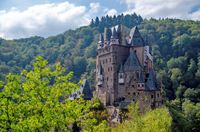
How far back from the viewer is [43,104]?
2319 cm

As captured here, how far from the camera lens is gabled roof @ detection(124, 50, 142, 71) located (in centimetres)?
9069

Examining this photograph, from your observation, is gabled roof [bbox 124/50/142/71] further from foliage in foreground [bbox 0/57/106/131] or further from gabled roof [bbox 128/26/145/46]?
foliage in foreground [bbox 0/57/106/131]

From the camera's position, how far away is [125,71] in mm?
92125

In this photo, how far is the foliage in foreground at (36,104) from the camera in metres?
21.9

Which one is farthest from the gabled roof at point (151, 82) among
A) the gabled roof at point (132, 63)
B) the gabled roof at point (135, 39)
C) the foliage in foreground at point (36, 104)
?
the foliage in foreground at point (36, 104)

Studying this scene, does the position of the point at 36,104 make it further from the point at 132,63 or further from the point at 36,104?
the point at 132,63

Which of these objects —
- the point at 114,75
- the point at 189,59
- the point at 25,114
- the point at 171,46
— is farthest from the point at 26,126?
the point at 171,46

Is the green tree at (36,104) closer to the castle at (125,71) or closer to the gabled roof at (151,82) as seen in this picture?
the castle at (125,71)

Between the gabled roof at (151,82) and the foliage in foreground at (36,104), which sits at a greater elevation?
the gabled roof at (151,82)

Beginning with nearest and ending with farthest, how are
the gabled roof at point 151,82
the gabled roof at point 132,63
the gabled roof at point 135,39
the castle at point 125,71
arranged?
the gabled roof at point 151,82
the castle at point 125,71
the gabled roof at point 132,63
the gabled roof at point 135,39

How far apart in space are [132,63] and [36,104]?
70.0 metres

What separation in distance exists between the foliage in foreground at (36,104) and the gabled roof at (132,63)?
2622 inches

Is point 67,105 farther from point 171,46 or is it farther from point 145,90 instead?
point 171,46

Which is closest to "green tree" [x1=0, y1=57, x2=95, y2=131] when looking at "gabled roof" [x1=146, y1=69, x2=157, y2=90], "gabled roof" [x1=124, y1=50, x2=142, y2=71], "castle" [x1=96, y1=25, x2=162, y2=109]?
"castle" [x1=96, y1=25, x2=162, y2=109]
